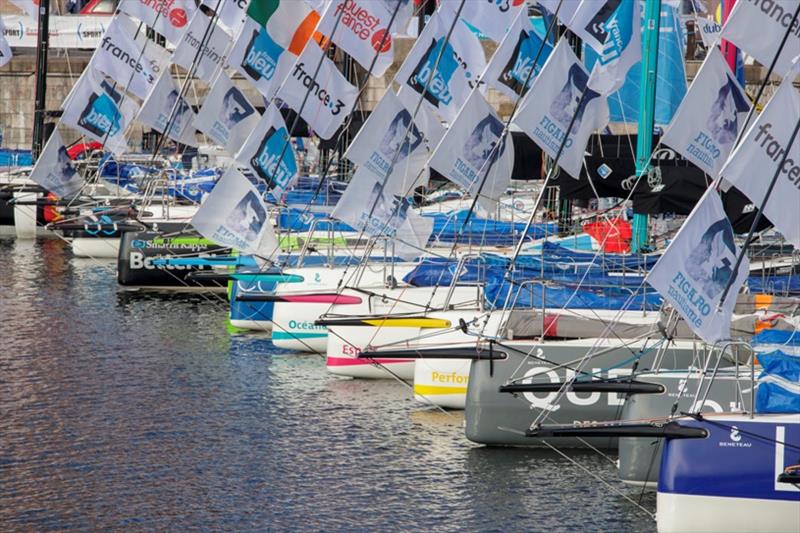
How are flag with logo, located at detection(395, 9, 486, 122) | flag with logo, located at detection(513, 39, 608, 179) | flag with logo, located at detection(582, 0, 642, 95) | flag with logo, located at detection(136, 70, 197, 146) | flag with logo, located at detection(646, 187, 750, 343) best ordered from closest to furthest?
1. flag with logo, located at detection(646, 187, 750, 343)
2. flag with logo, located at detection(513, 39, 608, 179)
3. flag with logo, located at detection(582, 0, 642, 95)
4. flag with logo, located at detection(395, 9, 486, 122)
5. flag with logo, located at detection(136, 70, 197, 146)

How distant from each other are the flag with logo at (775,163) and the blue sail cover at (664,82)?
1663 centimetres

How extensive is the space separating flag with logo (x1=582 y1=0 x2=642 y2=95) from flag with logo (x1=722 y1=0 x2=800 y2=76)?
5.69 m

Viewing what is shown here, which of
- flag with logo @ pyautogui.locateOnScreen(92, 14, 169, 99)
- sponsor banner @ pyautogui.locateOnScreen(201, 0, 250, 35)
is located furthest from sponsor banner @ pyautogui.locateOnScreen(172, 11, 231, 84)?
flag with logo @ pyautogui.locateOnScreen(92, 14, 169, 99)

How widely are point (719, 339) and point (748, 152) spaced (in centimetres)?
190

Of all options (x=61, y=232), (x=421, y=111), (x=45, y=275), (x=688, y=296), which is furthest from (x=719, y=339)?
(x=61, y=232)

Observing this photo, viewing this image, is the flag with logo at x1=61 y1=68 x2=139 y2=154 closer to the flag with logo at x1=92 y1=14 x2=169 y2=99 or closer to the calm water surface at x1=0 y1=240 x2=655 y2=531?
the flag with logo at x1=92 y1=14 x2=169 y2=99

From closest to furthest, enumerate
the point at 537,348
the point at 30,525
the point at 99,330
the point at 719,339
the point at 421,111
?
the point at 719,339 → the point at 30,525 → the point at 537,348 → the point at 421,111 → the point at 99,330

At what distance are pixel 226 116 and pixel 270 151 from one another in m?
3.29

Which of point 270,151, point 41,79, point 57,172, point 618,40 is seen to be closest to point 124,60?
point 57,172

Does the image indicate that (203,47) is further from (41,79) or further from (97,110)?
(41,79)

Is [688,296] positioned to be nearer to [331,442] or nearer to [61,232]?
[331,442]

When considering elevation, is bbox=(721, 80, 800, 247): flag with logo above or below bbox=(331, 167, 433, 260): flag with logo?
above

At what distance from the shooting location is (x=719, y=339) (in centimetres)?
1561

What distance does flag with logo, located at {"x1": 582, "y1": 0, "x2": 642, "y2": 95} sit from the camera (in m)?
22.7
